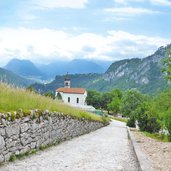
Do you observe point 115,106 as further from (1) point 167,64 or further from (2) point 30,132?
(2) point 30,132

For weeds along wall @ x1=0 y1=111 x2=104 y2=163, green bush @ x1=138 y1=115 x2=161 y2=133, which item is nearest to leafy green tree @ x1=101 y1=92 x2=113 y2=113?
green bush @ x1=138 y1=115 x2=161 y2=133

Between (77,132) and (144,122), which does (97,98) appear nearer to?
(144,122)

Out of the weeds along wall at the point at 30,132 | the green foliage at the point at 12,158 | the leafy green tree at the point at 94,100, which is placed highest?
the leafy green tree at the point at 94,100

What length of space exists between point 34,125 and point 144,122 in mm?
44444

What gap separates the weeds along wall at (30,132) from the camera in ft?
32.5

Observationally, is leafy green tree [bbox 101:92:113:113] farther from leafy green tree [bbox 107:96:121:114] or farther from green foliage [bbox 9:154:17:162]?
green foliage [bbox 9:154:17:162]

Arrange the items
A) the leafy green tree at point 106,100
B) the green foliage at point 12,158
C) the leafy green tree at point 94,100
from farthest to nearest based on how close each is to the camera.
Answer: the leafy green tree at point 106,100, the leafy green tree at point 94,100, the green foliage at point 12,158

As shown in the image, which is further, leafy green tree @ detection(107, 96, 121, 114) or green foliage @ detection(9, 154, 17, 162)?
leafy green tree @ detection(107, 96, 121, 114)

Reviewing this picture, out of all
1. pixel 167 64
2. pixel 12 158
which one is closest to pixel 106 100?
pixel 167 64

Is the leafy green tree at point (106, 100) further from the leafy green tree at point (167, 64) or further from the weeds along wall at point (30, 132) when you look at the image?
the weeds along wall at point (30, 132)

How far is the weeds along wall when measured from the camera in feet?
32.5

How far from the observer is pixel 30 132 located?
12305 millimetres

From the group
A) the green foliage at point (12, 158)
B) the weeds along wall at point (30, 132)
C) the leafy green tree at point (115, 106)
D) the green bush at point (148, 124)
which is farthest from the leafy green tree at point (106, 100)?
the green foliage at point (12, 158)

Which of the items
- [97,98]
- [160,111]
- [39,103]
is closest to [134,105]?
[97,98]
